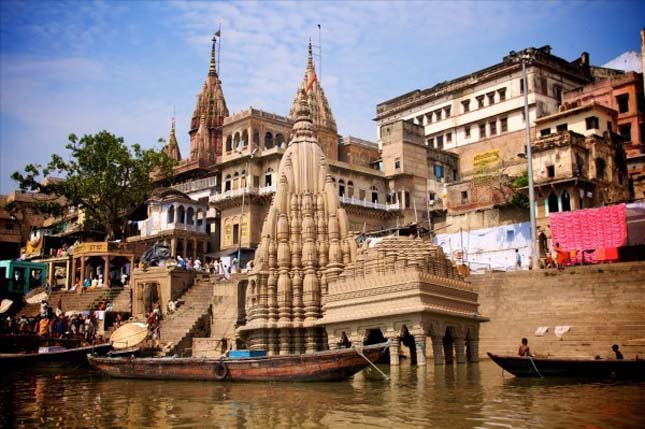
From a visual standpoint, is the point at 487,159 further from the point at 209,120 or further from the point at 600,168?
the point at 209,120

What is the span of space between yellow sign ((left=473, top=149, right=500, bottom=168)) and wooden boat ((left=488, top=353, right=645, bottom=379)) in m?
33.4

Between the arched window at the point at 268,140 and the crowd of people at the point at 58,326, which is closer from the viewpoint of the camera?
the crowd of people at the point at 58,326

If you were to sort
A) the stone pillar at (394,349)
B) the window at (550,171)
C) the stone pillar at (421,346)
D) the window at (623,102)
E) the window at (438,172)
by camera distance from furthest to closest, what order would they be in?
the window at (438,172) < the window at (623,102) < the window at (550,171) < the stone pillar at (394,349) < the stone pillar at (421,346)

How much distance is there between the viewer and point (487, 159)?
169 ft

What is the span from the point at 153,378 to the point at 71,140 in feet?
87.0

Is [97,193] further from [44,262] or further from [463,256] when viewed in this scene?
[463,256]

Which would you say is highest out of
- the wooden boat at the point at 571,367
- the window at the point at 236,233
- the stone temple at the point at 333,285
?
the window at the point at 236,233

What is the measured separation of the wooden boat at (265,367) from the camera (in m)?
18.3

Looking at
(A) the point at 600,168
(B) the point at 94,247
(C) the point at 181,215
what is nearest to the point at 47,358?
(B) the point at 94,247

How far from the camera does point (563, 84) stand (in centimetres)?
5184

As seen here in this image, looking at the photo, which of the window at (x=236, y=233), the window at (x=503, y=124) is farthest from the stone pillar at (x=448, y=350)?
the window at (x=503, y=124)

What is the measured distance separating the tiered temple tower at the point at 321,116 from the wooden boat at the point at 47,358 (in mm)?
28657

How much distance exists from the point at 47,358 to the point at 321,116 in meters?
32.7

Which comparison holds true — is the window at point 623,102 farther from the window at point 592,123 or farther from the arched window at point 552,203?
the arched window at point 552,203
